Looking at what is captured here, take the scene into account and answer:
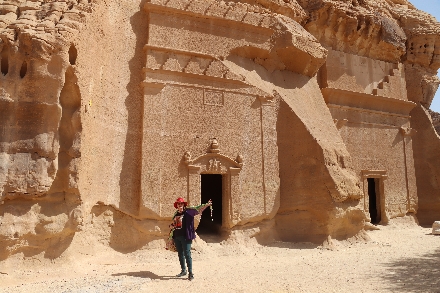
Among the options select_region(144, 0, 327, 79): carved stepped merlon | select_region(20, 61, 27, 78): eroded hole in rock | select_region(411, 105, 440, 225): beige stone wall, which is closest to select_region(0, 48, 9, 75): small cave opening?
select_region(20, 61, 27, 78): eroded hole in rock

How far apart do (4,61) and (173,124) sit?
415 cm

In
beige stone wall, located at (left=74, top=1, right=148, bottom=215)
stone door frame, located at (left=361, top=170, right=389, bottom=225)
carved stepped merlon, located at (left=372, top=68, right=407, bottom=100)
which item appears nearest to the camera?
beige stone wall, located at (left=74, top=1, right=148, bottom=215)

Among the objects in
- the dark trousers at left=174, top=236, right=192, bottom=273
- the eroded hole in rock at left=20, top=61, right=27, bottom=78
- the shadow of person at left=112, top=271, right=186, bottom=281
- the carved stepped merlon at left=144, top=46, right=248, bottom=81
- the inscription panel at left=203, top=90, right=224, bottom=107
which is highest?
the carved stepped merlon at left=144, top=46, right=248, bottom=81

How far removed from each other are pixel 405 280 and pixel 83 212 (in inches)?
245

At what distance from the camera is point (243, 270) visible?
302 inches

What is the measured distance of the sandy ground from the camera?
614 cm

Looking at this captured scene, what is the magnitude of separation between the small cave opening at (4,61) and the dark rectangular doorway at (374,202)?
567 inches

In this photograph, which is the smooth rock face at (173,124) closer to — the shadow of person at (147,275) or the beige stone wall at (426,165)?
the shadow of person at (147,275)

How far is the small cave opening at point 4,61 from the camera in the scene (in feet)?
22.7

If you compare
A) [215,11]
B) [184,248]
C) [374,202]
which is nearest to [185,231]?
[184,248]

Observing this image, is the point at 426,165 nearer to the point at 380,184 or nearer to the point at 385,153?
the point at 385,153

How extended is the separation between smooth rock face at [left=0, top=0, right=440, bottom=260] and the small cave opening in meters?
0.04

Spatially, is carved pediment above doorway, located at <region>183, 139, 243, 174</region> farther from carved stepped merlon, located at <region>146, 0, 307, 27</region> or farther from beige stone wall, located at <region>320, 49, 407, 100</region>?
beige stone wall, located at <region>320, 49, 407, 100</region>

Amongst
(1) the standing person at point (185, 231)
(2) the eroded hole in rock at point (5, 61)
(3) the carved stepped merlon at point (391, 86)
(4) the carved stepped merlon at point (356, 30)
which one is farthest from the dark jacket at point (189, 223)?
(3) the carved stepped merlon at point (391, 86)
